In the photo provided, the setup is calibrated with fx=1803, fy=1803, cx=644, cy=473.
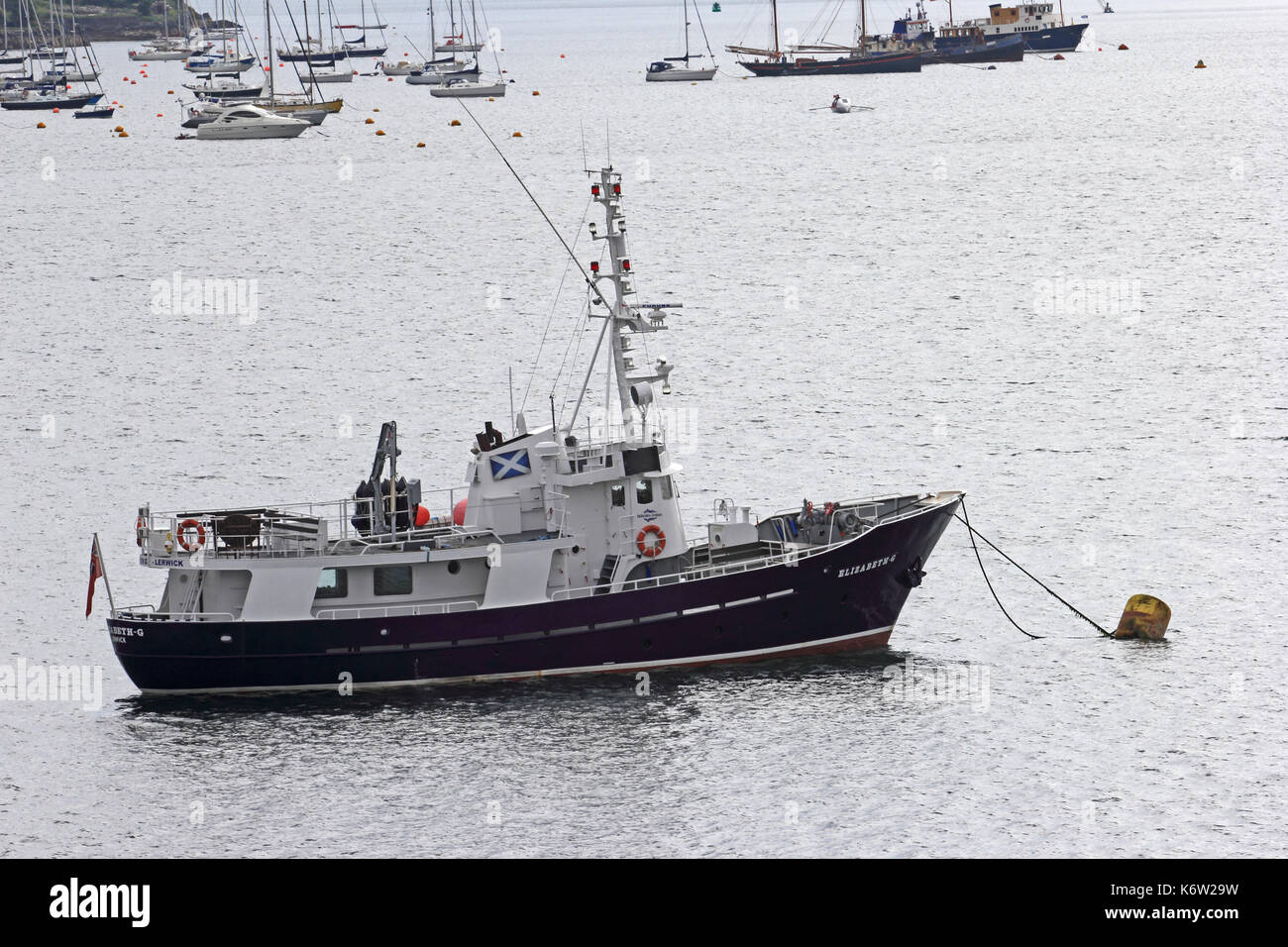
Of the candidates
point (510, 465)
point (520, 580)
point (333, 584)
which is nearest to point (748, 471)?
point (510, 465)

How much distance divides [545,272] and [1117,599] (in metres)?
76.2

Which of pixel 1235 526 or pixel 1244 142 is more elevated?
pixel 1244 142

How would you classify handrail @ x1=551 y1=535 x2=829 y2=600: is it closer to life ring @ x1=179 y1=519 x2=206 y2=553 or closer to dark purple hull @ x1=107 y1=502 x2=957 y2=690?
dark purple hull @ x1=107 y1=502 x2=957 y2=690

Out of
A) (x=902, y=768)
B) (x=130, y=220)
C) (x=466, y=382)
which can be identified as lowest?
(x=902, y=768)

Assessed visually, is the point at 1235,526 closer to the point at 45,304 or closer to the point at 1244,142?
the point at 45,304

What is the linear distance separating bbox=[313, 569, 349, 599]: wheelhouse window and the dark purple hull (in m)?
1.20

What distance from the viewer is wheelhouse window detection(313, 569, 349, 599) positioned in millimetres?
50375

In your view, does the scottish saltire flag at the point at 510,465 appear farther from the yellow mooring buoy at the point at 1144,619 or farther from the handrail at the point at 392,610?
the yellow mooring buoy at the point at 1144,619

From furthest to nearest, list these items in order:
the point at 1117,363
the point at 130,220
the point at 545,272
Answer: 1. the point at 130,220
2. the point at 545,272
3. the point at 1117,363

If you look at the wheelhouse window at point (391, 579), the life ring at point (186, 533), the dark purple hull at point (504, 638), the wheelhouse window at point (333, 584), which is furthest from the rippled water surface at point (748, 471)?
the life ring at point (186, 533)

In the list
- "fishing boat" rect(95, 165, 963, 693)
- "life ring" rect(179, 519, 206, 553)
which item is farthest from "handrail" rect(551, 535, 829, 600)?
"life ring" rect(179, 519, 206, 553)

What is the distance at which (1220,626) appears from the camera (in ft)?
180

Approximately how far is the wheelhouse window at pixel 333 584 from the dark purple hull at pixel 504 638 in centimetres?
120
